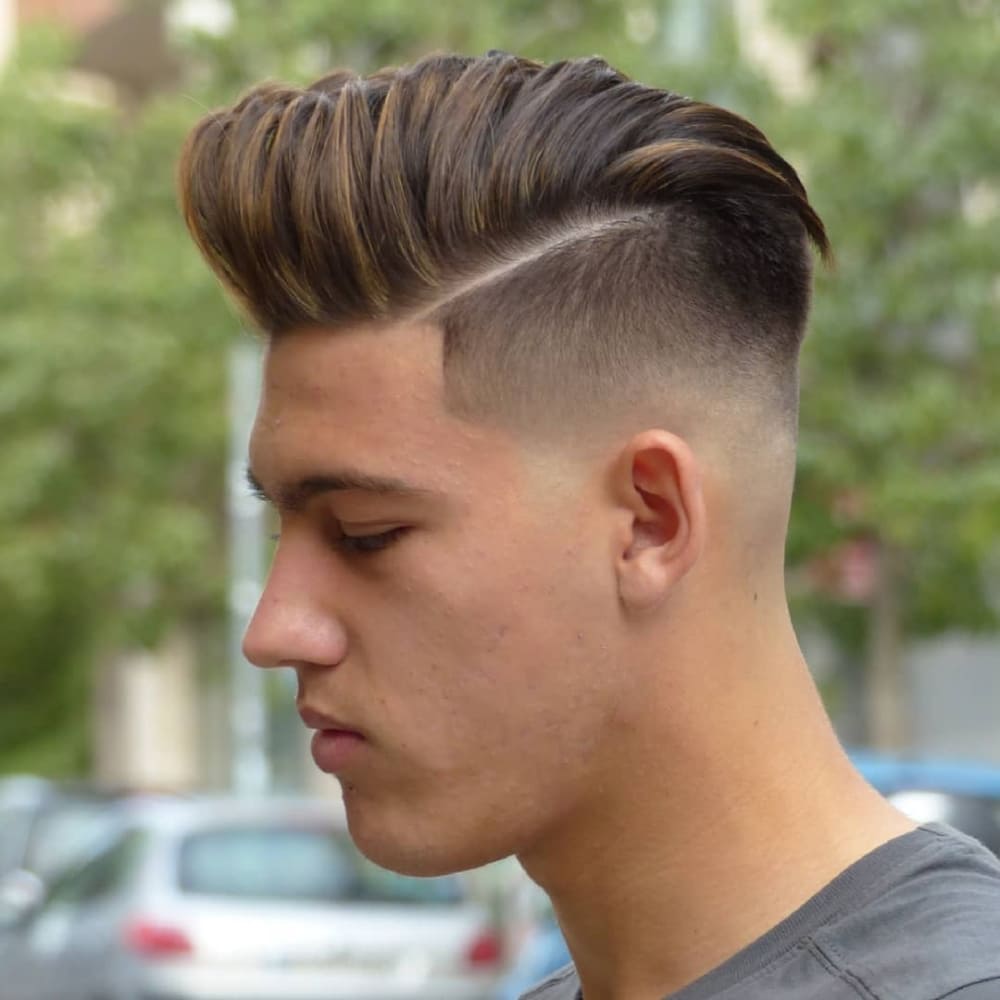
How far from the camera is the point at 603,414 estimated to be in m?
1.97

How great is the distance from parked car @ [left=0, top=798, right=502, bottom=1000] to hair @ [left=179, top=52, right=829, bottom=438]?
10.1 m

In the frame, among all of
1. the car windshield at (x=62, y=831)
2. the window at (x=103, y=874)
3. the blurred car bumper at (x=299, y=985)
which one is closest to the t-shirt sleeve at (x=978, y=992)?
the blurred car bumper at (x=299, y=985)

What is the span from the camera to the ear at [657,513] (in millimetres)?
1909

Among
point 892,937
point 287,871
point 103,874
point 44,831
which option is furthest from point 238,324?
point 44,831

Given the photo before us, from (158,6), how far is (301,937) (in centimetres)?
2154

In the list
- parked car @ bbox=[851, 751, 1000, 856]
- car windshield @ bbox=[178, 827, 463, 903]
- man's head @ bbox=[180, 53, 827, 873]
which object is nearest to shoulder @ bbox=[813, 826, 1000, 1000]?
man's head @ bbox=[180, 53, 827, 873]

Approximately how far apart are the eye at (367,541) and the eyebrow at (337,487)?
0.04 m

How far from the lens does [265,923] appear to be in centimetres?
1204

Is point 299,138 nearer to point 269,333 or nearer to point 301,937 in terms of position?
point 269,333

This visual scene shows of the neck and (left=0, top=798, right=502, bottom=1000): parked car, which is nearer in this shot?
the neck

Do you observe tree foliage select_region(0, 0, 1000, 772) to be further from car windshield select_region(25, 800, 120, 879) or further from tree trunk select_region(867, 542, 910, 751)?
car windshield select_region(25, 800, 120, 879)

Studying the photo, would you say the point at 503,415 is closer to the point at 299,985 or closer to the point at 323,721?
the point at 323,721

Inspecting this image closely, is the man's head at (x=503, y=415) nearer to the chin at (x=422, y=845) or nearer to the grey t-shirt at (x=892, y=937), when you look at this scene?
the chin at (x=422, y=845)

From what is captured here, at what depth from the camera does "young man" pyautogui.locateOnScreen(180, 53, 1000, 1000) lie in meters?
1.91
